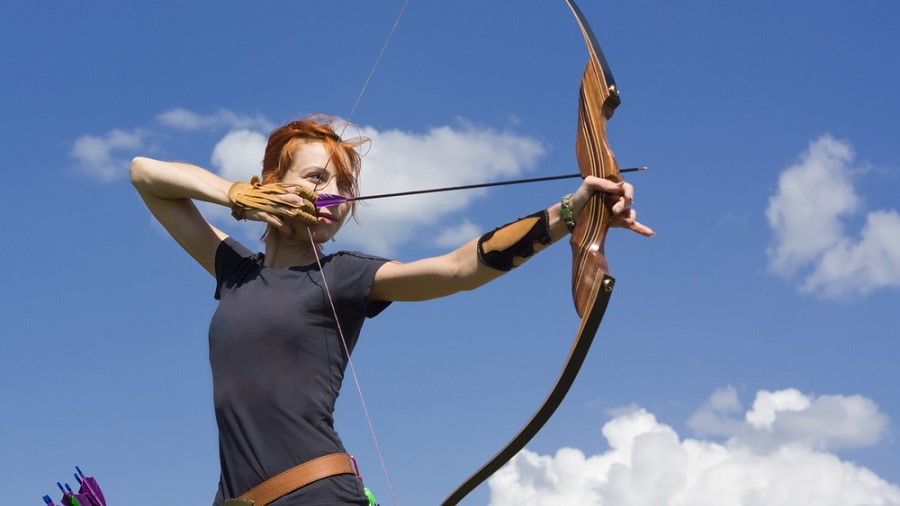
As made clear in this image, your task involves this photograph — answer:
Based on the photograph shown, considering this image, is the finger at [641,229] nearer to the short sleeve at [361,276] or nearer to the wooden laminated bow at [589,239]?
the wooden laminated bow at [589,239]

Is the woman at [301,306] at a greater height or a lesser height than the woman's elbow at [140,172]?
lesser

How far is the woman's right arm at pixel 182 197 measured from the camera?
308 cm

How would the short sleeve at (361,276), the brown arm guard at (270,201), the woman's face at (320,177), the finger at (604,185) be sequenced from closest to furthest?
the finger at (604,185) < the short sleeve at (361,276) < the brown arm guard at (270,201) < the woman's face at (320,177)

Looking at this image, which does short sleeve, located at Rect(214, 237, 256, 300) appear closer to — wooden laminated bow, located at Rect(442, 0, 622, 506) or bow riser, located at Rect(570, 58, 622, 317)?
wooden laminated bow, located at Rect(442, 0, 622, 506)

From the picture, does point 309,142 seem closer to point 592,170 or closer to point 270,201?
point 270,201

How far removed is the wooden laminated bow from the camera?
2387 millimetres

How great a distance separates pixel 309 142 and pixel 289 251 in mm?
324

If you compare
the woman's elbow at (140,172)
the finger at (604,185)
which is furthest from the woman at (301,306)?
the woman's elbow at (140,172)

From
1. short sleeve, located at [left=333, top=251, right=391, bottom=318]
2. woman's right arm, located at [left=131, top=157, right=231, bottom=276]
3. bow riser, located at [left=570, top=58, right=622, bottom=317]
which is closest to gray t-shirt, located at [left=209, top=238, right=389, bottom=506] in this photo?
short sleeve, located at [left=333, top=251, right=391, bottom=318]

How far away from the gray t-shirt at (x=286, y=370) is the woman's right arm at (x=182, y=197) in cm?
36

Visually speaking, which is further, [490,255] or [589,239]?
[490,255]

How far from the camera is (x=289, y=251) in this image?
9.66 feet

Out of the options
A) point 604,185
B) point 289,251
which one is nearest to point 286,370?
point 289,251

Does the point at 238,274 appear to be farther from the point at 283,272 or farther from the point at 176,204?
the point at 176,204
